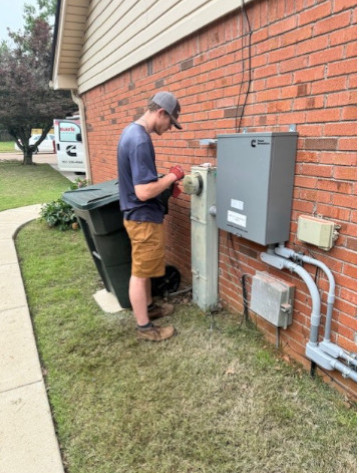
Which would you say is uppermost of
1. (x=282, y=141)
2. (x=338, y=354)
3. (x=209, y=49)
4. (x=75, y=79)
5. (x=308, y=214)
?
(x=75, y=79)

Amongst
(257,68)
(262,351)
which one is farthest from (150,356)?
(257,68)

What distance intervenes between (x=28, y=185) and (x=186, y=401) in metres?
12.2

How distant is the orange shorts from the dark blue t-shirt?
2.3 inches

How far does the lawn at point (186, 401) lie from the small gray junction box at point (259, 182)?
93cm

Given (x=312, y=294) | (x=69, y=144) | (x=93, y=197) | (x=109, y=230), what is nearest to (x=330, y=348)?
(x=312, y=294)

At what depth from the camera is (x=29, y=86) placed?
16.3 meters

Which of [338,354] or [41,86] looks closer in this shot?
[338,354]

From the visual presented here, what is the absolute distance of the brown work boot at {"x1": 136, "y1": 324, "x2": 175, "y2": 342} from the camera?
296 cm

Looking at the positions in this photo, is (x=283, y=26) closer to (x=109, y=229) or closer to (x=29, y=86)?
(x=109, y=229)

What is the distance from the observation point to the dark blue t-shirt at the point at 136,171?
2561 millimetres

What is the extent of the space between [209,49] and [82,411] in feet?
9.28

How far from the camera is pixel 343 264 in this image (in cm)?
208

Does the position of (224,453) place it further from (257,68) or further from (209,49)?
(209,49)

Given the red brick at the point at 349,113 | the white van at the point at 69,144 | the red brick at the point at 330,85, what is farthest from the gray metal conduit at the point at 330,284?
the white van at the point at 69,144
